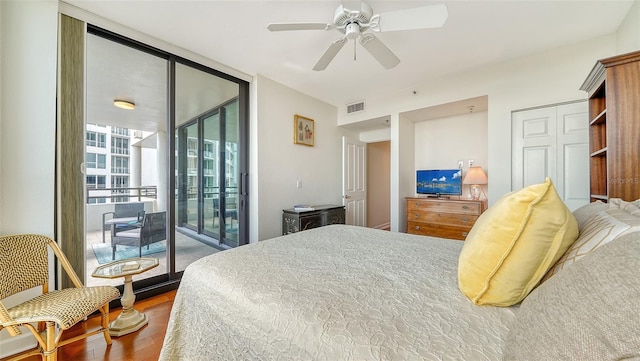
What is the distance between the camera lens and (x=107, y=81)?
3.05 m

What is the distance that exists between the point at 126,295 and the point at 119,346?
35 centimetres

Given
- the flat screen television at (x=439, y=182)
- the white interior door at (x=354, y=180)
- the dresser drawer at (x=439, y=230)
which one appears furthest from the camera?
the white interior door at (x=354, y=180)

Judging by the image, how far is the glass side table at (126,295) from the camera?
5.86 ft

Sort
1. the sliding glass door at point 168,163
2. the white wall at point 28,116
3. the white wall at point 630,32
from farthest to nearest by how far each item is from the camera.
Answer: the sliding glass door at point 168,163
the white wall at point 630,32
the white wall at point 28,116

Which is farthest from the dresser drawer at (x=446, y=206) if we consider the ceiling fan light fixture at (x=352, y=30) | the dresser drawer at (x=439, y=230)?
the ceiling fan light fixture at (x=352, y=30)

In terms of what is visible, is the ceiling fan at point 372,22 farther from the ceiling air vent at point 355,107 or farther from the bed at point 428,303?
the ceiling air vent at point 355,107

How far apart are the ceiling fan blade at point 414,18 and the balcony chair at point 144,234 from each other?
124 inches

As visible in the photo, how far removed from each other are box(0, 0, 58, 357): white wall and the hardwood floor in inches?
11.8

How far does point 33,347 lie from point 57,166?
1.27 meters

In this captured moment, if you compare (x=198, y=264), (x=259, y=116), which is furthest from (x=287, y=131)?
(x=198, y=264)

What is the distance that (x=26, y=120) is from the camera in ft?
5.46

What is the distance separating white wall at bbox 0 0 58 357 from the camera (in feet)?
5.23

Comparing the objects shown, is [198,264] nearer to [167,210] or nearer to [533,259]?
[533,259]

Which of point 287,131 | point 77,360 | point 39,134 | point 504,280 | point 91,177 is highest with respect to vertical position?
point 287,131
